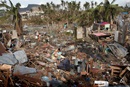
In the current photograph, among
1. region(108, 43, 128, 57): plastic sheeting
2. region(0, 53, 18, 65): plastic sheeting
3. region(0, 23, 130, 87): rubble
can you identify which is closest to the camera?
region(0, 23, 130, 87): rubble

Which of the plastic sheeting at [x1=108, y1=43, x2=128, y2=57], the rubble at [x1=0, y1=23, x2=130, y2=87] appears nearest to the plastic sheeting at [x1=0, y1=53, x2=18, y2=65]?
the rubble at [x1=0, y1=23, x2=130, y2=87]

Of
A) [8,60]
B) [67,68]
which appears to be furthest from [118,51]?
[8,60]

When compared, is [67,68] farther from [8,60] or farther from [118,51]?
[118,51]

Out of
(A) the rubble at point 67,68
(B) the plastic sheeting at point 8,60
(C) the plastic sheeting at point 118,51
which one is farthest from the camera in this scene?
(C) the plastic sheeting at point 118,51

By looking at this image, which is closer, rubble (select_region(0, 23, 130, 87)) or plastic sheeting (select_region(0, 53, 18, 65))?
rubble (select_region(0, 23, 130, 87))

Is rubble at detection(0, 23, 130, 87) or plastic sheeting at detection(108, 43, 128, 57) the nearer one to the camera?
rubble at detection(0, 23, 130, 87)

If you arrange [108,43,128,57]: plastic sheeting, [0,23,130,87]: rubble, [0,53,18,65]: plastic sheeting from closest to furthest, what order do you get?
[0,23,130,87]: rubble, [0,53,18,65]: plastic sheeting, [108,43,128,57]: plastic sheeting

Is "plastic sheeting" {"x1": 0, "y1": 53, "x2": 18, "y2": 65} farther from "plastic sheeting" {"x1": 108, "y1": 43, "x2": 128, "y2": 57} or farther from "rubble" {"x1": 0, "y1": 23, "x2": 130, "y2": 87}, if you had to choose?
"plastic sheeting" {"x1": 108, "y1": 43, "x2": 128, "y2": 57}

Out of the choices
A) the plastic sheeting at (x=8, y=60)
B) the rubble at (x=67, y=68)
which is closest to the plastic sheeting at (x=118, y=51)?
the rubble at (x=67, y=68)

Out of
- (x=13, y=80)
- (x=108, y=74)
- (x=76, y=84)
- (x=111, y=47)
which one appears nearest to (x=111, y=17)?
(x=111, y=47)

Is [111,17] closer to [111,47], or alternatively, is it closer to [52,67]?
[111,47]

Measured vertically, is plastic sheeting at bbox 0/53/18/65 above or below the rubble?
above

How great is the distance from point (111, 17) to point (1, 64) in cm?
1565

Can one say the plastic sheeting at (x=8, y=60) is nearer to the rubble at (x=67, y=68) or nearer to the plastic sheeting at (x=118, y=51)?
the rubble at (x=67, y=68)
